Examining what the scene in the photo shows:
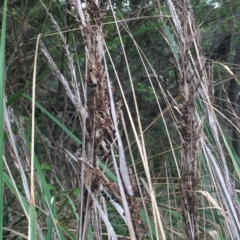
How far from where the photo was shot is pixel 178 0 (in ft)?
3.05

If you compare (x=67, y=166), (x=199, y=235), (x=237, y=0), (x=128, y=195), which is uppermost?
(x=237, y=0)

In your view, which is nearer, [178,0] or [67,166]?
[178,0]

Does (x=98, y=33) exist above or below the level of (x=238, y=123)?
above

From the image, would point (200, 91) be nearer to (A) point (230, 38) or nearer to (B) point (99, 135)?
(B) point (99, 135)

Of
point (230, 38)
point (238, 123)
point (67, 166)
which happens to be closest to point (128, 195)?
point (238, 123)

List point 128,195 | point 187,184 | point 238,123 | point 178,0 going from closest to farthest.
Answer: point 128,195 < point 187,184 < point 178,0 < point 238,123

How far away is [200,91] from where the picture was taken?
1037 millimetres

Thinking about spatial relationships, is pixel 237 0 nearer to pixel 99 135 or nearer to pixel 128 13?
pixel 128 13

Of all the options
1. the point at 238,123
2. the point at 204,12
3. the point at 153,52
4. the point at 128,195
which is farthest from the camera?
the point at 153,52

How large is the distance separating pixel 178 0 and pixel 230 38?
11.4 feet

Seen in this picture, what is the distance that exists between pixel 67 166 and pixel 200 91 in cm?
212

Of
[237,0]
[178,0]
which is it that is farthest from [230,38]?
[178,0]

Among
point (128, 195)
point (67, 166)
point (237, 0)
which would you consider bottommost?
point (67, 166)

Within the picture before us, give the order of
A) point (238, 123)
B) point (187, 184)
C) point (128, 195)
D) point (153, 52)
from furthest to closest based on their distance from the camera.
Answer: point (153, 52) < point (238, 123) < point (187, 184) < point (128, 195)
